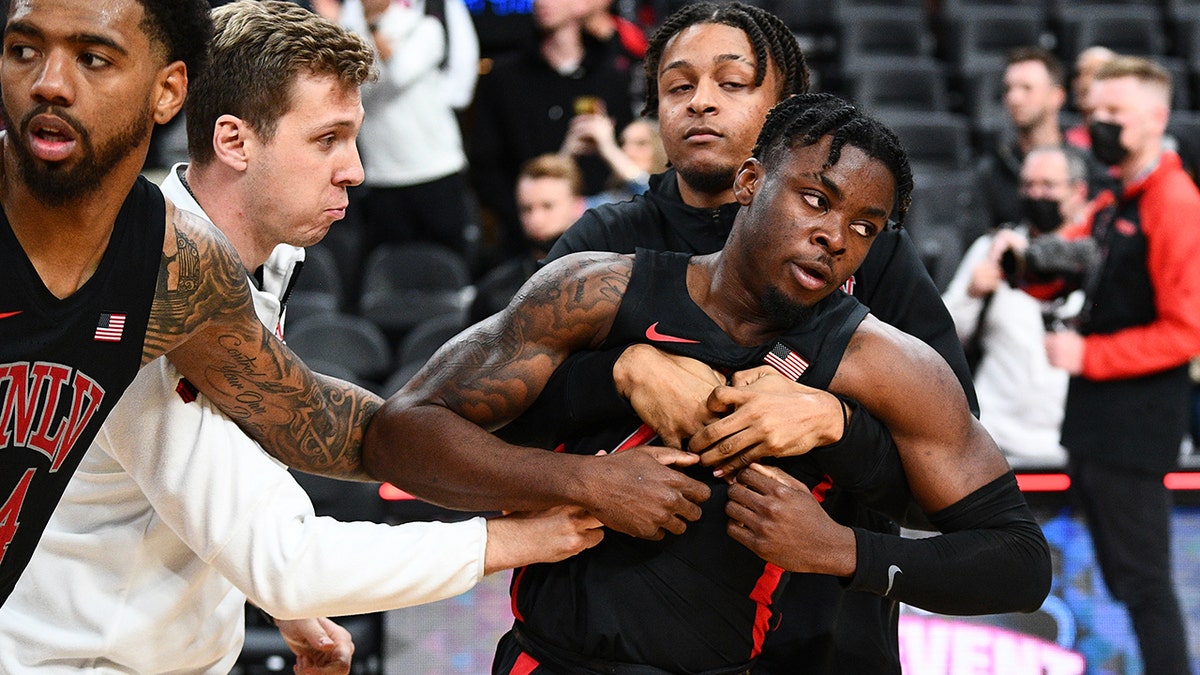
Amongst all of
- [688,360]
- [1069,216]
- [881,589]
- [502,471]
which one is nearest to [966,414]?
[881,589]

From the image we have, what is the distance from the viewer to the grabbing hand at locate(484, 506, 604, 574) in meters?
2.60

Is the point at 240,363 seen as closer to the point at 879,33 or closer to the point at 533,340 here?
the point at 533,340

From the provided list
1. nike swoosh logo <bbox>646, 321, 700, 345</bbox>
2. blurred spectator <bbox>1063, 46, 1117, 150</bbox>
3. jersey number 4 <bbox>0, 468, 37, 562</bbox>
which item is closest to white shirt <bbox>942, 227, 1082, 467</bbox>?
blurred spectator <bbox>1063, 46, 1117, 150</bbox>

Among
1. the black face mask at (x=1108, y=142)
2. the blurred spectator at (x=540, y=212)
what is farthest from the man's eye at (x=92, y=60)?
the blurred spectator at (x=540, y=212)

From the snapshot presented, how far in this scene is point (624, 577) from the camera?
105 inches

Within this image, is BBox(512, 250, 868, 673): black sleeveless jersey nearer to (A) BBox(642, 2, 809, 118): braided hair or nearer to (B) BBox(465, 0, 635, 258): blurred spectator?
(A) BBox(642, 2, 809, 118): braided hair

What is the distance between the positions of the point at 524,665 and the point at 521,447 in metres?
0.44

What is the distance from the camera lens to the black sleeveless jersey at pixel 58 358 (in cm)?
222

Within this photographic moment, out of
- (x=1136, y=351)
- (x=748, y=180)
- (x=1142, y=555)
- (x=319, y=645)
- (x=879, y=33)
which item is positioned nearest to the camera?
(x=748, y=180)

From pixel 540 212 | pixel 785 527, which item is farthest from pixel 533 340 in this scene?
pixel 540 212

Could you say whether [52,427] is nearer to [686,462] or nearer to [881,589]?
[686,462]

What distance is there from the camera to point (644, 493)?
254 centimetres

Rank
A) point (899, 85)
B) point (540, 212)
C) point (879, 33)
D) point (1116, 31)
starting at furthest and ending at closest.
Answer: point (879, 33), point (1116, 31), point (899, 85), point (540, 212)

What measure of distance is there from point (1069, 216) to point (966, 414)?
4.39 meters
